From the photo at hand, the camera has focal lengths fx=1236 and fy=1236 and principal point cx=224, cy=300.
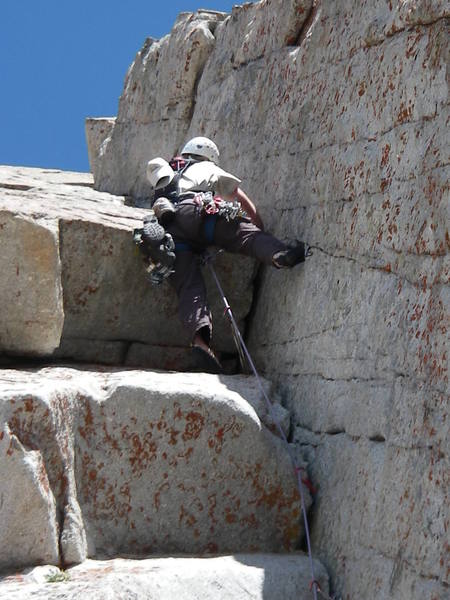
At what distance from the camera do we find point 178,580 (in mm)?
6508

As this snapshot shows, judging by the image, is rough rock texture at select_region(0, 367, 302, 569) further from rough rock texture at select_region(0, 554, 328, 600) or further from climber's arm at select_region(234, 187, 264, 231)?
climber's arm at select_region(234, 187, 264, 231)

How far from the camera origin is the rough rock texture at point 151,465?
6.86 m

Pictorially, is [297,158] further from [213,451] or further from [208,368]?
[213,451]

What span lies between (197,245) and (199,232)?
6.0 inches

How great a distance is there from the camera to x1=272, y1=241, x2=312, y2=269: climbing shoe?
8.26m

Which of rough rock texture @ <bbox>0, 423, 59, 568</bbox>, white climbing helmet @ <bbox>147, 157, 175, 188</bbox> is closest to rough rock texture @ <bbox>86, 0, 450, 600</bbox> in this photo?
white climbing helmet @ <bbox>147, 157, 175, 188</bbox>

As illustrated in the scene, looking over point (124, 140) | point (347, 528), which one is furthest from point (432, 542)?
point (124, 140)

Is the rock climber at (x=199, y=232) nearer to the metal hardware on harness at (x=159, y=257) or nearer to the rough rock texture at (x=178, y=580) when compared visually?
the metal hardware on harness at (x=159, y=257)

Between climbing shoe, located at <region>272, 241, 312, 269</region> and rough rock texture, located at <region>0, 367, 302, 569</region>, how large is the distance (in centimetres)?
106

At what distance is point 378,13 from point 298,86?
4.42ft

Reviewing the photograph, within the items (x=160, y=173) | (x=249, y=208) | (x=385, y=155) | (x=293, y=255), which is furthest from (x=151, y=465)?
(x=160, y=173)

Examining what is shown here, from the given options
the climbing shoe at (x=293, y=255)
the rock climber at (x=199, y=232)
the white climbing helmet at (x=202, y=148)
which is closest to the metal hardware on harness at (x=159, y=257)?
the rock climber at (x=199, y=232)

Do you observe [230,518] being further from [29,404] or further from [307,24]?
[307,24]

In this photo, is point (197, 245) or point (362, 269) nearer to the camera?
point (362, 269)
